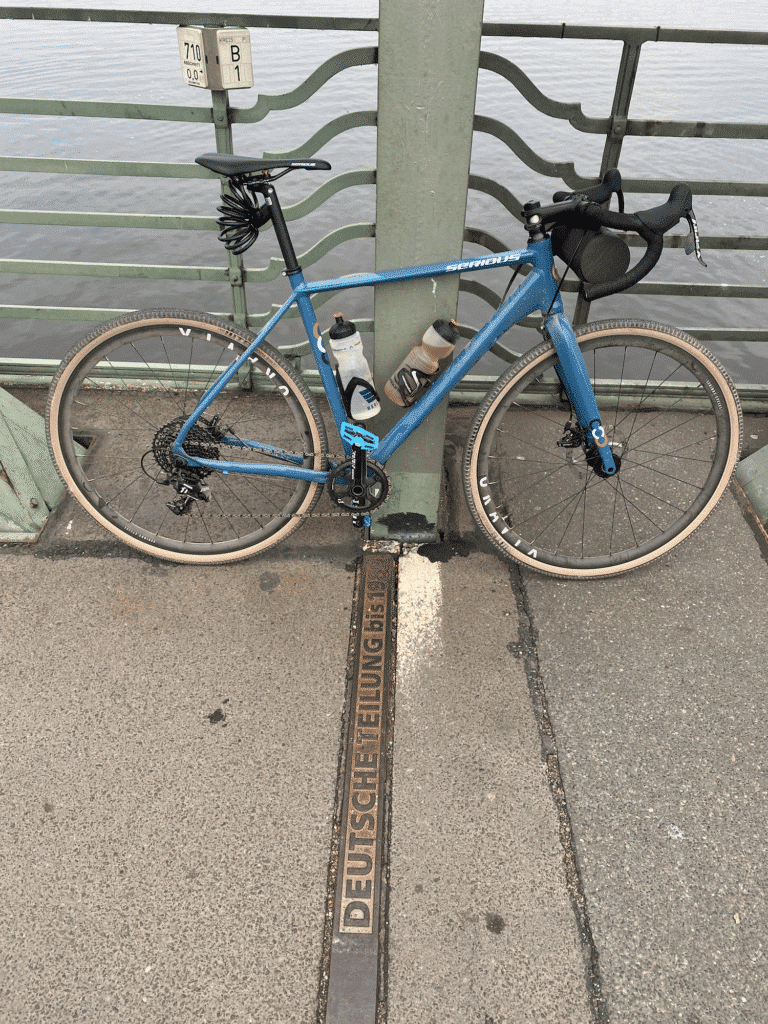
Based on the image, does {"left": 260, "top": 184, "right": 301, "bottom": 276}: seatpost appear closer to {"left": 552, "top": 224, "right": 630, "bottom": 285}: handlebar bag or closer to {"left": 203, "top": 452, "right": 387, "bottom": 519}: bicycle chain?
{"left": 203, "top": 452, "right": 387, "bottom": 519}: bicycle chain

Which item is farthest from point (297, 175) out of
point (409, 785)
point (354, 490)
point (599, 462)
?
point (409, 785)

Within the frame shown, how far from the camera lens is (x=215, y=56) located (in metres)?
2.94

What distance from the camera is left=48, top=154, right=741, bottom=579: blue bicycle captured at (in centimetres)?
235

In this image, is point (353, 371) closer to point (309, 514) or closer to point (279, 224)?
point (279, 224)

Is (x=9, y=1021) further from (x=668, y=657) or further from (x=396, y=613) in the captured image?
(x=668, y=657)

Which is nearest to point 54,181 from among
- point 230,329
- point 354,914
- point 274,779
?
point 230,329

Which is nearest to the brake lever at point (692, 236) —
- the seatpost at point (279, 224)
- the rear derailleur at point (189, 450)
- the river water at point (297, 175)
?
the seatpost at point (279, 224)

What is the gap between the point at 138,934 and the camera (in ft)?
6.17

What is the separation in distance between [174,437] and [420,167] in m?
1.36

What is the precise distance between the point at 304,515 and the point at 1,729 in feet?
4.28

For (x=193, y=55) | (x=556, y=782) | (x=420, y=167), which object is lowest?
(x=556, y=782)

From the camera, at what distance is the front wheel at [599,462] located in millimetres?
2559

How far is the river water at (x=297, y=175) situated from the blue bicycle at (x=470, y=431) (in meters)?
1.93

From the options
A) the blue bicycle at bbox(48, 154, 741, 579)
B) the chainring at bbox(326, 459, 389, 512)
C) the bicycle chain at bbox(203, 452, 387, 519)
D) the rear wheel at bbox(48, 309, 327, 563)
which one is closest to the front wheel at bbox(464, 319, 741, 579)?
the blue bicycle at bbox(48, 154, 741, 579)
